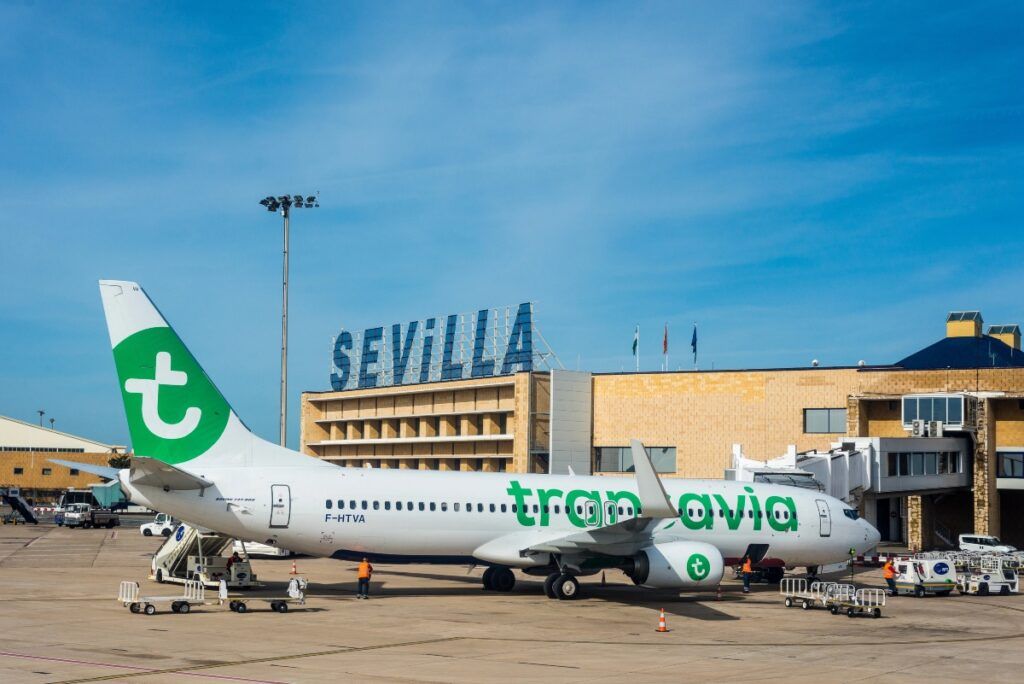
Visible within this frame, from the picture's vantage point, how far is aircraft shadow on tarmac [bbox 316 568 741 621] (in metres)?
33.6

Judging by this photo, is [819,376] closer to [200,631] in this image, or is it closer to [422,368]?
[422,368]

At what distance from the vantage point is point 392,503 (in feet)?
109

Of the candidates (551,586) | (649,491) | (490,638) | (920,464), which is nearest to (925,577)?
(649,491)

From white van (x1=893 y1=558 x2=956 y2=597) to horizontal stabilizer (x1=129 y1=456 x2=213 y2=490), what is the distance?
24476 mm

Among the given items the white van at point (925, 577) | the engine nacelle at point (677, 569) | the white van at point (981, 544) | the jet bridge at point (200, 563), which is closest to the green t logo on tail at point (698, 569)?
the engine nacelle at point (677, 569)

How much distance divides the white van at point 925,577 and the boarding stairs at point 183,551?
23.5 metres

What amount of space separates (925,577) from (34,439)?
127m

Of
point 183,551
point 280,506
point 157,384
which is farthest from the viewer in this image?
point 183,551

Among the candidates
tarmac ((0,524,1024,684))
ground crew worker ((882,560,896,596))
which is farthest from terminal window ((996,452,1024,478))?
ground crew worker ((882,560,896,596))

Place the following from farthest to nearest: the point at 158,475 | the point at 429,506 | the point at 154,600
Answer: the point at 429,506 → the point at 158,475 → the point at 154,600

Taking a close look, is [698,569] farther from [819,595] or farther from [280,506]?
[280,506]

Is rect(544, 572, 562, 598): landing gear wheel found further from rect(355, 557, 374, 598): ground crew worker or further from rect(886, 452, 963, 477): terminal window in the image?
rect(886, 452, 963, 477): terminal window

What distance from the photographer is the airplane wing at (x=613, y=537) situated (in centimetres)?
A: 3092

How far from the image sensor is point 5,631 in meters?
24.3
